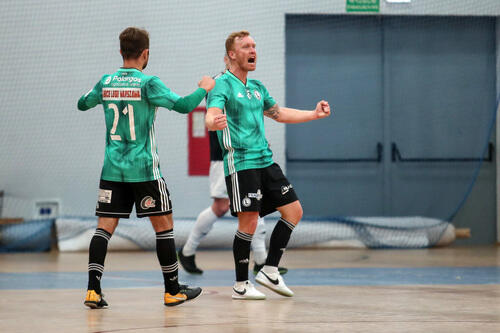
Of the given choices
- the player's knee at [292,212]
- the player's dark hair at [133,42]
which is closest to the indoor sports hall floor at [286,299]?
the player's knee at [292,212]

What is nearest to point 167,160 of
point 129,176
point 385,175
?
point 385,175

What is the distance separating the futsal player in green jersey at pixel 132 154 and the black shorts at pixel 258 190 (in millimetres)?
469

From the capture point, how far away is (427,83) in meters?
10.4

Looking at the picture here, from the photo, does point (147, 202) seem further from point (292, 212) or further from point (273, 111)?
point (273, 111)

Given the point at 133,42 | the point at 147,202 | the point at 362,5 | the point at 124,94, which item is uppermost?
the point at 362,5

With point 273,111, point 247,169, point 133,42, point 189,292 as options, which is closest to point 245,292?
point 189,292

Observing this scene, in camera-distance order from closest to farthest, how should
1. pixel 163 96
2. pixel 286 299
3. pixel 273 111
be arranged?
pixel 163 96
pixel 286 299
pixel 273 111

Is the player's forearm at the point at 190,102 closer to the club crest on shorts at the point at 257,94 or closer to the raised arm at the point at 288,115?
the club crest on shorts at the point at 257,94

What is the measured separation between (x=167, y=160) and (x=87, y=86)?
141 cm

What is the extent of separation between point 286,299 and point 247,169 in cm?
78

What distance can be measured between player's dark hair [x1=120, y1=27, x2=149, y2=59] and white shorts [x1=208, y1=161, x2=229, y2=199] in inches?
86.5

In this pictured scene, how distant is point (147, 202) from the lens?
405cm

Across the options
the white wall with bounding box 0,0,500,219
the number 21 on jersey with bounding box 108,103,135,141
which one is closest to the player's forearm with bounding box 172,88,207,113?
the number 21 on jersey with bounding box 108,103,135,141

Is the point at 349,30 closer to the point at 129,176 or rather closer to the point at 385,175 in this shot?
the point at 385,175
